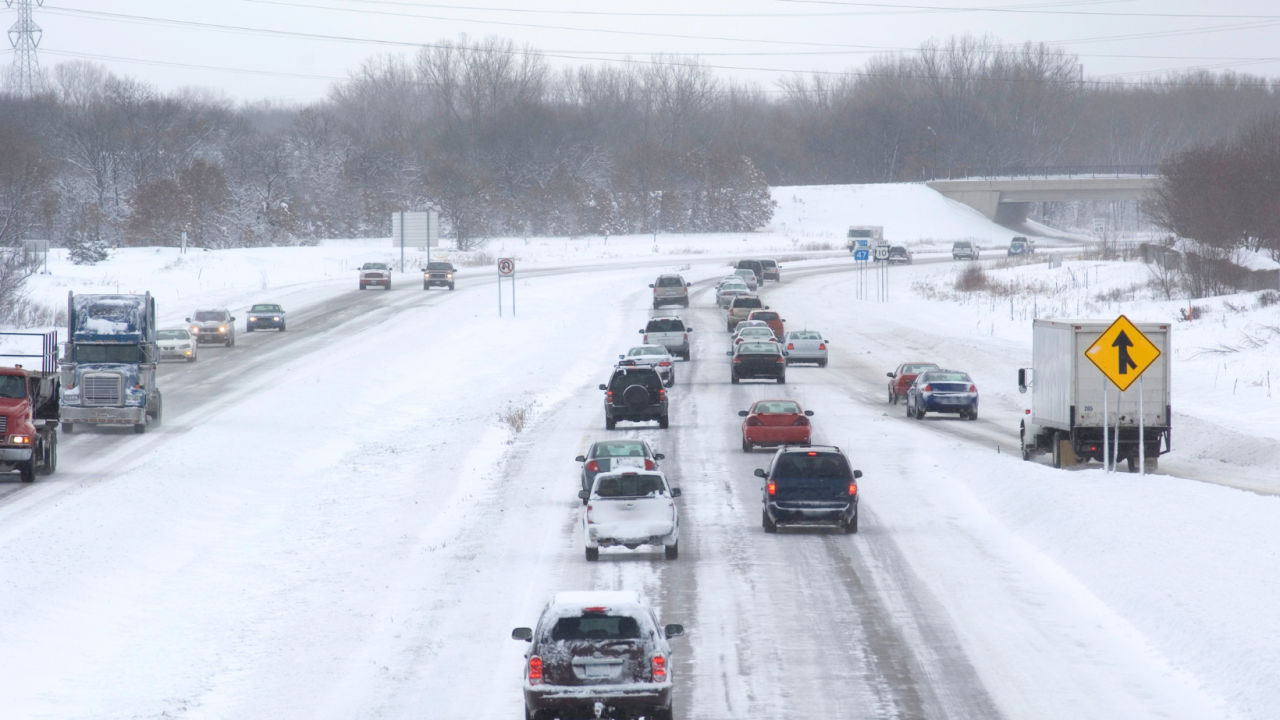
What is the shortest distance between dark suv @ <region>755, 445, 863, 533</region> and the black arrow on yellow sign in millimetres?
5370

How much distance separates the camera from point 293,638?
1661cm

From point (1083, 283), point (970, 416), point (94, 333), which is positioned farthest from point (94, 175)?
point (970, 416)

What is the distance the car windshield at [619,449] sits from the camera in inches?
992

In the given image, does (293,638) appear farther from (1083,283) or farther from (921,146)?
(921,146)

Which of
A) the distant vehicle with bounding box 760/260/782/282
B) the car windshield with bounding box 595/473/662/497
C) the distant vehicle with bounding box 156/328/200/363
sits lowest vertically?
the car windshield with bounding box 595/473/662/497

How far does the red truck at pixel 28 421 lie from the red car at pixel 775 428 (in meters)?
14.7

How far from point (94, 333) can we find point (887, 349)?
33.6 m

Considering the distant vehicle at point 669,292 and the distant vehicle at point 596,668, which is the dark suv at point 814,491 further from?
the distant vehicle at point 669,292

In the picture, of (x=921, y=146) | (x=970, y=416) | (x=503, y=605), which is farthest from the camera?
(x=921, y=146)

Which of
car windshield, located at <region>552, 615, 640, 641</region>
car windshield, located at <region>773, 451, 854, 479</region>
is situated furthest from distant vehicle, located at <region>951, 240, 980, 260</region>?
car windshield, located at <region>552, 615, 640, 641</region>

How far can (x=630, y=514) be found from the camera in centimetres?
1986

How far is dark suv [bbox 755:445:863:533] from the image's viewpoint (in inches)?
850

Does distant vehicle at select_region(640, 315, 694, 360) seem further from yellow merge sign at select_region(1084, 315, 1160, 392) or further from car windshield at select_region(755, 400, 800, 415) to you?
yellow merge sign at select_region(1084, 315, 1160, 392)

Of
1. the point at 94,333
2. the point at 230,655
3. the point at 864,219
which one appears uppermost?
the point at 864,219
